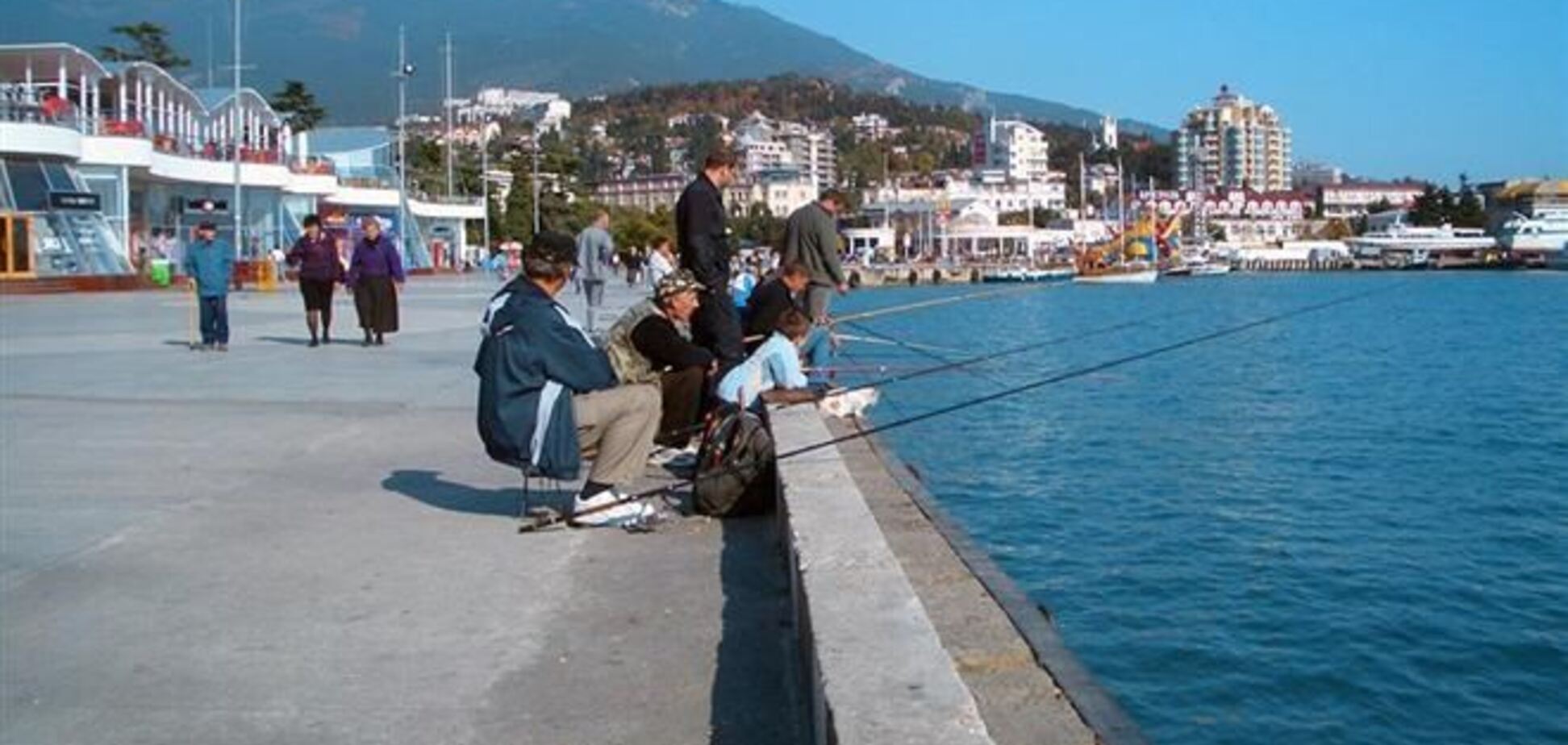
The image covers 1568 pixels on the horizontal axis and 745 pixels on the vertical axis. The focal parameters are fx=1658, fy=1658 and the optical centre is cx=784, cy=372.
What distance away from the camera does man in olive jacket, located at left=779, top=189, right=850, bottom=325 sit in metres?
12.5

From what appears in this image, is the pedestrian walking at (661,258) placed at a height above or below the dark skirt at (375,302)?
above

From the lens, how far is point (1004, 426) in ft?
60.5

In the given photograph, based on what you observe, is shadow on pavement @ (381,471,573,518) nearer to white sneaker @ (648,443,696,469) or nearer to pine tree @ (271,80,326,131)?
white sneaker @ (648,443,696,469)

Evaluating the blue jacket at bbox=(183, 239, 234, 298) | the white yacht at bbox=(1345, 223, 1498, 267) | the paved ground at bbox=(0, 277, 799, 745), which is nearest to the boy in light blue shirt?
the paved ground at bbox=(0, 277, 799, 745)

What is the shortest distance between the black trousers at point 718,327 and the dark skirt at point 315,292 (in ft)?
33.4

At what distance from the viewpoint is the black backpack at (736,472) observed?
7098 mm

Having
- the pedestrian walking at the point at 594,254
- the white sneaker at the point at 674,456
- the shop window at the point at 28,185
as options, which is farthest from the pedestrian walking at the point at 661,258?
the shop window at the point at 28,185

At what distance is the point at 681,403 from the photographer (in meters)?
8.56

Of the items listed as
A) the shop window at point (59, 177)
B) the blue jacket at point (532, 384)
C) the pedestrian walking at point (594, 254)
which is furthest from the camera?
the shop window at point (59, 177)

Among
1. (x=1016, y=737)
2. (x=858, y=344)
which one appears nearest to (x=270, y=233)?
(x=858, y=344)

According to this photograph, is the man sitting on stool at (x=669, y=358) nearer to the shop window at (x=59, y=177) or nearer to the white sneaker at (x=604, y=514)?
the white sneaker at (x=604, y=514)

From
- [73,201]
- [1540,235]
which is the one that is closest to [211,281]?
[73,201]

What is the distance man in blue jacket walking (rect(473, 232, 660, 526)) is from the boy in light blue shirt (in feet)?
5.01

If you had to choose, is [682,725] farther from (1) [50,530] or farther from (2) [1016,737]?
(1) [50,530]
